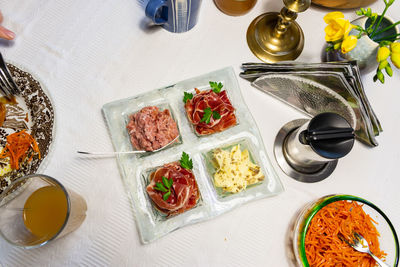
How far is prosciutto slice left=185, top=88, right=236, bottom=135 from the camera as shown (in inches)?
42.4

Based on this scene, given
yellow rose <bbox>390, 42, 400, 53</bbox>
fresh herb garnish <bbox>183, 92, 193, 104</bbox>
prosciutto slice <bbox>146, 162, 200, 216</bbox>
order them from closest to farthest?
1. yellow rose <bbox>390, 42, 400, 53</bbox>
2. prosciutto slice <bbox>146, 162, 200, 216</bbox>
3. fresh herb garnish <bbox>183, 92, 193, 104</bbox>

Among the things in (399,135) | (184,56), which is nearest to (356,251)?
(399,135)

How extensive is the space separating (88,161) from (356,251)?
3.31 feet

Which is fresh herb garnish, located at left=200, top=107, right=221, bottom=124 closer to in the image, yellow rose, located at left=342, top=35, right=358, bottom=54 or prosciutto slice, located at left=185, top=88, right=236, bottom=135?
prosciutto slice, located at left=185, top=88, right=236, bottom=135

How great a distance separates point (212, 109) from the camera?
108 cm

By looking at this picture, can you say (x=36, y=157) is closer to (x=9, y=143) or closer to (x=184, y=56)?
(x=9, y=143)

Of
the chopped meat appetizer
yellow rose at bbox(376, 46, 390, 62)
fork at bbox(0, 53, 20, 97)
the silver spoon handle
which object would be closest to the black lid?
yellow rose at bbox(376, 46, 390, 62)

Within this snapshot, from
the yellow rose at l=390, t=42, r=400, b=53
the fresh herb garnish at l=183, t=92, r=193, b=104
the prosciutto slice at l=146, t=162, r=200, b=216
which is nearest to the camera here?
the yellow rose at l=390, t=42, r=400, b=53

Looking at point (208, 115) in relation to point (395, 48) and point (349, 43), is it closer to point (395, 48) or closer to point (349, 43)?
point (349, 43)

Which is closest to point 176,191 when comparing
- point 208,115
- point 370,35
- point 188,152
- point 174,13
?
point 188,152

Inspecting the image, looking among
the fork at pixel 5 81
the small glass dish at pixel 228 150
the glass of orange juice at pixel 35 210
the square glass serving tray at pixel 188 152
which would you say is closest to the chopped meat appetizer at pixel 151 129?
the square glass serving tray at pixel 188 152

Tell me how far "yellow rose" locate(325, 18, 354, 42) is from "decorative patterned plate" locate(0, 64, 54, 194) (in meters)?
1.04

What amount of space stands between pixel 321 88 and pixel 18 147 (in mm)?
1097

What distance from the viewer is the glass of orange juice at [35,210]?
900 mm
